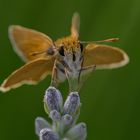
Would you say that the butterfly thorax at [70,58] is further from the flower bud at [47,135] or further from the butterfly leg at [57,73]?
the flower bud at [47,135]

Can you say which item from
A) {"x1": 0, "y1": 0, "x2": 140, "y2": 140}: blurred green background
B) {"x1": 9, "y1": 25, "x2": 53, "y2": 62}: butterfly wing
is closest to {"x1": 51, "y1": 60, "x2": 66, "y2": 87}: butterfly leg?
{"x1": 9, "y1": 25, "x2": 53, "y2": 62}: butterfly wing

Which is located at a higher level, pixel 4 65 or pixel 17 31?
pixel 17 31

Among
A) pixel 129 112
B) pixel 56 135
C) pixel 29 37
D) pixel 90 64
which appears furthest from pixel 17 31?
pixel 129 112

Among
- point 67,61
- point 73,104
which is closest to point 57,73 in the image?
point 67,61

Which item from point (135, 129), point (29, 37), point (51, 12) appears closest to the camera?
point (29, 37)

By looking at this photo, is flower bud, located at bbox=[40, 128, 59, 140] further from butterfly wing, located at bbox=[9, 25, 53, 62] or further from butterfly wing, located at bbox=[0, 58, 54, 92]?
butterfly wing, located at bbox=[9, 25, 53, 62]

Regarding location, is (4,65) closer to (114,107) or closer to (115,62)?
(114,107)
